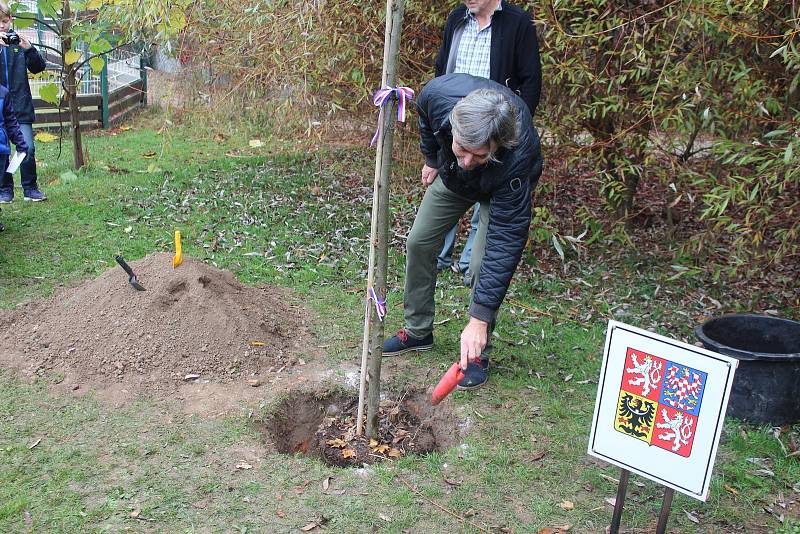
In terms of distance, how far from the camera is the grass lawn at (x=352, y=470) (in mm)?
2848

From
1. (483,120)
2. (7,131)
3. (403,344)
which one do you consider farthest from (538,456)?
(7,131)

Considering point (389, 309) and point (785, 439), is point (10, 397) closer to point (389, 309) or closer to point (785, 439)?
point (389, 309)

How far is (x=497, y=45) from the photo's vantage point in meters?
4.08

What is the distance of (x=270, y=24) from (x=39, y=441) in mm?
3461

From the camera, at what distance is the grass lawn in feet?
9.34

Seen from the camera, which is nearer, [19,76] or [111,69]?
[19,76]

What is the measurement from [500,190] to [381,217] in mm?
520

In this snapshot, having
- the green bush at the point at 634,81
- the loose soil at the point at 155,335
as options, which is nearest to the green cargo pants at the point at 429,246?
the loose soil at the point at 155,335

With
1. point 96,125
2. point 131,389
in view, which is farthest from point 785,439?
point 96,125

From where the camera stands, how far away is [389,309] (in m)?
4.67

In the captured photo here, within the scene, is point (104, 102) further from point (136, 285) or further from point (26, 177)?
point (136, 285)

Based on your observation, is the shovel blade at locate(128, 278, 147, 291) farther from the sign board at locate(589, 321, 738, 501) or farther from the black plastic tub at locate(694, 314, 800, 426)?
the black plastic tub at locate(694, 314, 800, 426)

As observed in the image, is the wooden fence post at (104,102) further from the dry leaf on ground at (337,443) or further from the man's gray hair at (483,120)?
the man's gray hair at (483,120)

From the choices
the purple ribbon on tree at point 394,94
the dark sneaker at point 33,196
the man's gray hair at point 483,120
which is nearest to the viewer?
the man's gray hair at point 483,120
